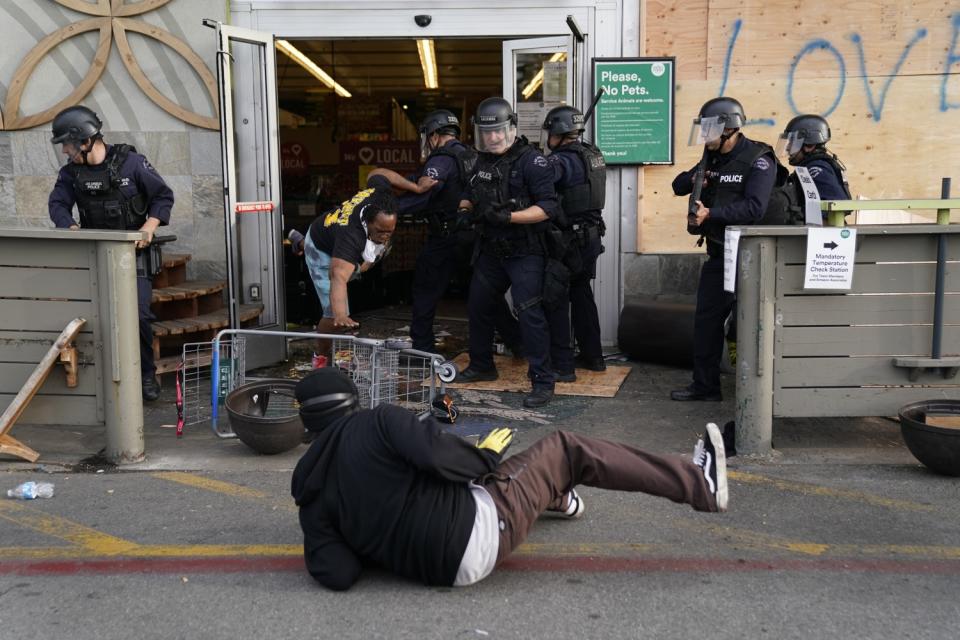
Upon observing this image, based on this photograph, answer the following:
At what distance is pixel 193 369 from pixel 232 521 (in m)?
2.57

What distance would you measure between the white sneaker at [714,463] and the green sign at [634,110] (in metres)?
4.62

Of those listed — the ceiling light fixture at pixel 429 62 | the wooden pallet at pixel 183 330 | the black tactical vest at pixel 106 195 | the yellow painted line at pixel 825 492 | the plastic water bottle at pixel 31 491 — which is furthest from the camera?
the ceiling light fixture at pixel 429 62

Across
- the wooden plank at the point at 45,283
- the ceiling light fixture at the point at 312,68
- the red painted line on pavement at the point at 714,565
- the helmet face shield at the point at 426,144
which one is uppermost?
the ceiling light fixture at the point at 312,68

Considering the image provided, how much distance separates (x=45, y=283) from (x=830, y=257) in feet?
14.5

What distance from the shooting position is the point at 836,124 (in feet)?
27.9

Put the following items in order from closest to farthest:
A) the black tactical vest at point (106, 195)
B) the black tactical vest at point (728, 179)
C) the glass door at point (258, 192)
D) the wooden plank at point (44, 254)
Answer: the wooden plank at point (44, 254), the black tactical vest at point (728, 179), the black tactical vest at point (106, 195), the glass door at point (258, 192)

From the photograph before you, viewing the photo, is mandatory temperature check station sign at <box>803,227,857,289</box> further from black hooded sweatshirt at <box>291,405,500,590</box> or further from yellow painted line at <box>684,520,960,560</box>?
black hooded sweatshirt at <box>291,405,500,590</box>

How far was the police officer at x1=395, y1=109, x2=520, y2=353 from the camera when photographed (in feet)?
25.7

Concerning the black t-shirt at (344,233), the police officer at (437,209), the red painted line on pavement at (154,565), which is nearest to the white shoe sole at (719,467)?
the red painted line on pavement at (154,565)

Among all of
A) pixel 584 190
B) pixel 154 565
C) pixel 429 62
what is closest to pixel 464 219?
pixel 584 190

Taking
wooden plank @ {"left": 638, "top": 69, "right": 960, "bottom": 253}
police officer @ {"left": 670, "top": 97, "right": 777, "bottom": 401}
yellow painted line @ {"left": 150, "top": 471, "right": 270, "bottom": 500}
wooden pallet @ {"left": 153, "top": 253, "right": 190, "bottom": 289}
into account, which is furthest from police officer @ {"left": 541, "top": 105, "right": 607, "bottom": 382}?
wooden pallet @ {"left": 153, "top": 253, "right": 190, "bottom": 289}

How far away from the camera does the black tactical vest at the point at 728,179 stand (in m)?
6.63

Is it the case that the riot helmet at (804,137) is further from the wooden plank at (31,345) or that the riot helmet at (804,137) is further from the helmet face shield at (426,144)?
the wooden plank at (31,345)

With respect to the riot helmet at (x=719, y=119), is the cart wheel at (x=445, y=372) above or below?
below
